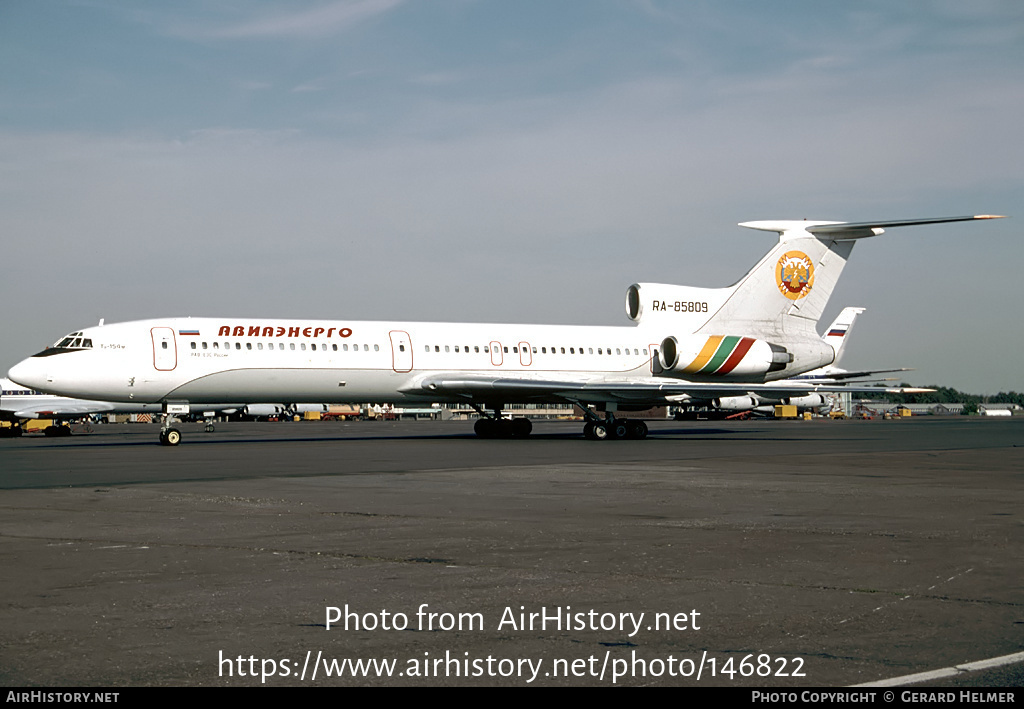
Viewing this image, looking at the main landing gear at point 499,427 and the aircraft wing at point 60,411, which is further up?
the aircraft wing at point 60,411

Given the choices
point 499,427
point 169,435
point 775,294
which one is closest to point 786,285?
point 775,294

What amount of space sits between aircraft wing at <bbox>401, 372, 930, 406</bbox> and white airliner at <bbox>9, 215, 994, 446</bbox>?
65 millimetres

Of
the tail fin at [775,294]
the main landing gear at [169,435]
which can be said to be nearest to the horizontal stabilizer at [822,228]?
the tail fin at [775,294]

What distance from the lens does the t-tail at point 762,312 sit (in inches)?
1345

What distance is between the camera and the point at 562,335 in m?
34.7

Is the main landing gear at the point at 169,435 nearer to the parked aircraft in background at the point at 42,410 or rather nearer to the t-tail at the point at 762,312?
the parked aircraft in background at the point at 42,410

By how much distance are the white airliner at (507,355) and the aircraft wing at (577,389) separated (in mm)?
65

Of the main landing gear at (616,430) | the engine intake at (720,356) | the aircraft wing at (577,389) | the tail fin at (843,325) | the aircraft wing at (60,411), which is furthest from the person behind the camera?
the tail fin at (843,325)

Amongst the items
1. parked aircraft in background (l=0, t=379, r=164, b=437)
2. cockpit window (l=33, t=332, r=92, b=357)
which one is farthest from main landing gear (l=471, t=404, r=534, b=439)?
parked aircraft in background (l=0, t=379, r=164, b=437)

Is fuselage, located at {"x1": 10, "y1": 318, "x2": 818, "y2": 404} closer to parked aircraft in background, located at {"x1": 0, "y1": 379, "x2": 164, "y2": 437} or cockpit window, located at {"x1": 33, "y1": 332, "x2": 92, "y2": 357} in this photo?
cockpit window, located at {"x1": 33, "y1": 332, "x2": 92, "y2": 357}

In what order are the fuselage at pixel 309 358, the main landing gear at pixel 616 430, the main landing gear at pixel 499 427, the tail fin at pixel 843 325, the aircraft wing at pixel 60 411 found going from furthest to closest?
1. the tail fin at pixel 843 325
2. the aircraft wing at pixel 60 411
3. the main landing gear at pixel 499 427
4. the main landing gear at pixel 616 430
5. the fuselage at pixel 309 358

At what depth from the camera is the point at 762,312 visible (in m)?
35.4

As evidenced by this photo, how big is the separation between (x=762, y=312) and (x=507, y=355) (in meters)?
9.67
